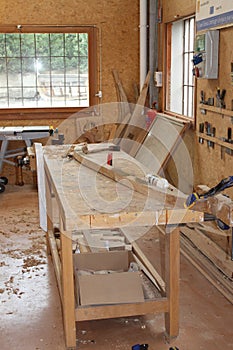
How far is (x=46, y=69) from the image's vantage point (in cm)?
627

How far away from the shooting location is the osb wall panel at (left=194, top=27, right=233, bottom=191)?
3771 mm

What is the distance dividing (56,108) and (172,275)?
13.4 ft

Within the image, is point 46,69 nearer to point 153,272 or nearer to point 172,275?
point 153,272

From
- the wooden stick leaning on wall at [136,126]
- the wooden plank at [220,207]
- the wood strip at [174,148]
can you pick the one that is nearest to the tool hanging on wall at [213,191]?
the wooden plank at [220,207]

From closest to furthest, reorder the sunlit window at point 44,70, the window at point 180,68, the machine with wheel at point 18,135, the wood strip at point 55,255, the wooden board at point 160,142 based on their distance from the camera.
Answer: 1. the wood strip at point 55,255
2. the wooden board at point 160,142
3. the window at point 180,68
4. the machine with wheel at point 18,135
5. the sunlit window at point 44,70

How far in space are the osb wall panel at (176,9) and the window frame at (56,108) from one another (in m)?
1.07

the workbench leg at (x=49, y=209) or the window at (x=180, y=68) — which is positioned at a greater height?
the window at (x=180, y=68)

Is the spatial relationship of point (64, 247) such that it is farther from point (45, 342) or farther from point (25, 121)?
point (25, 121)

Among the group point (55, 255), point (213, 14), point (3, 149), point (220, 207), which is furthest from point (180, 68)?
point (220, 207)

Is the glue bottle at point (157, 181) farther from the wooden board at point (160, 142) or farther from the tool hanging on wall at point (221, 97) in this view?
the wooden board at point (160, 142)

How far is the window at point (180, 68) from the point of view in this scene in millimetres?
5266

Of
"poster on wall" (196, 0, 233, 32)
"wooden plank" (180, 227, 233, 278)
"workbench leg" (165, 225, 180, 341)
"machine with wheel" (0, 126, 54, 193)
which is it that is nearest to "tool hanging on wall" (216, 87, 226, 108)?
"poster on wall" (196, 0, 233, 32)

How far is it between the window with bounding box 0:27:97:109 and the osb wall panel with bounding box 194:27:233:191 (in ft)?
7.43

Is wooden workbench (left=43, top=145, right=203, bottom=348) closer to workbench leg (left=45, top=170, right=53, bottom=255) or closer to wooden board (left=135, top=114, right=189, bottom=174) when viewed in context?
workbench leg (left=45, top=170, right=53, bottom=255)
